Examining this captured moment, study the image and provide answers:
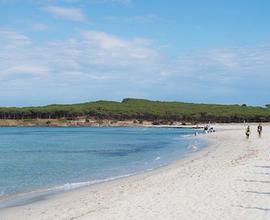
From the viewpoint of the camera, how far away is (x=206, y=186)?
56.0 feet

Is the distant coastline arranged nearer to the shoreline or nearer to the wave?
the shoreline

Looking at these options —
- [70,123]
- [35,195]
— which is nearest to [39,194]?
[35,195]

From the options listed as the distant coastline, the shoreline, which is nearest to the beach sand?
the shoreline

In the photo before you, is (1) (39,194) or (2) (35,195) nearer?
(2) (35,195)

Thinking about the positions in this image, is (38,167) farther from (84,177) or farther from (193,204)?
(193,204)

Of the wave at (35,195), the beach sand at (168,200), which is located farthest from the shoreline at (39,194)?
the beach sand at (168,200)

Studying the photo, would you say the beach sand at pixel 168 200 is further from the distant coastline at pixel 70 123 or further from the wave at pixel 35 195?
the distant coastline at pixel 70 123

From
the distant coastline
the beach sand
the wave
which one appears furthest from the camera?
the distant coastline

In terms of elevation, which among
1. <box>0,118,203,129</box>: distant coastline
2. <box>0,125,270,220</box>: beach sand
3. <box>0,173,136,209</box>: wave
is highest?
<box>0,118,203,129</box>: distant coastline

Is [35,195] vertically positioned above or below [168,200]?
below

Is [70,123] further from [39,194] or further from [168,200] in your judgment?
[168,200]

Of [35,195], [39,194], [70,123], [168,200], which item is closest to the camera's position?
[168,200]

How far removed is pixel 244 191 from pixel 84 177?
36.1ft

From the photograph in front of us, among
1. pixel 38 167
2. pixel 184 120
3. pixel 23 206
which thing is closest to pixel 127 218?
pixel 23 206
